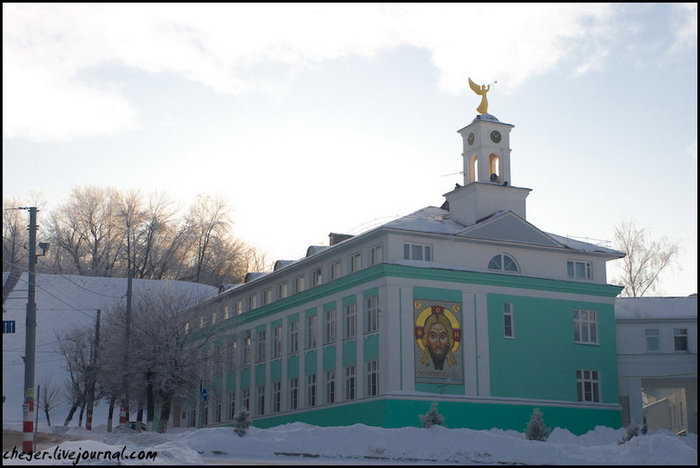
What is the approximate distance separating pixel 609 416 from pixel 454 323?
396 inches

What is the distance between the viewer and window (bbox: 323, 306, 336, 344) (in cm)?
4997

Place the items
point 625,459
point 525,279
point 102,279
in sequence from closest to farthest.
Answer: point 625,459 → point 525,279 → point 102,279

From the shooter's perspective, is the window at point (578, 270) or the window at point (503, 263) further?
the window at point (578, 270)

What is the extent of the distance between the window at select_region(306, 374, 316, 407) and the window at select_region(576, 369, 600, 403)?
540 inches

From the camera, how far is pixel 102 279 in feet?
318

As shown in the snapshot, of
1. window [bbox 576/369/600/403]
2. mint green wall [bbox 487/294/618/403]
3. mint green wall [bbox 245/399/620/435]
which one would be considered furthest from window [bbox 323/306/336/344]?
window [bbox 576/369/600/403]

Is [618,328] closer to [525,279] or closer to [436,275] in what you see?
[525,279]

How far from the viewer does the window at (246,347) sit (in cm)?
5972

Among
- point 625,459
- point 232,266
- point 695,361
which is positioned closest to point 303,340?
point 695,361

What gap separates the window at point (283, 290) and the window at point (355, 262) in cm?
796

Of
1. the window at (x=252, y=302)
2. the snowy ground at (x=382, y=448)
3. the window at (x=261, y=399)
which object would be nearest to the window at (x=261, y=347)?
the window at (x=261, y=399)

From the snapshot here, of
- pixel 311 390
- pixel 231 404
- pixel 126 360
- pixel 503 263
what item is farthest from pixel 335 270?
pixel 231 404

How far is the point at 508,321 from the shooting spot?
4772 cm

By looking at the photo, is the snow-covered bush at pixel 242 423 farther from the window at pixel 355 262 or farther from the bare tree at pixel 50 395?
the bare tree at pixel 50 395
